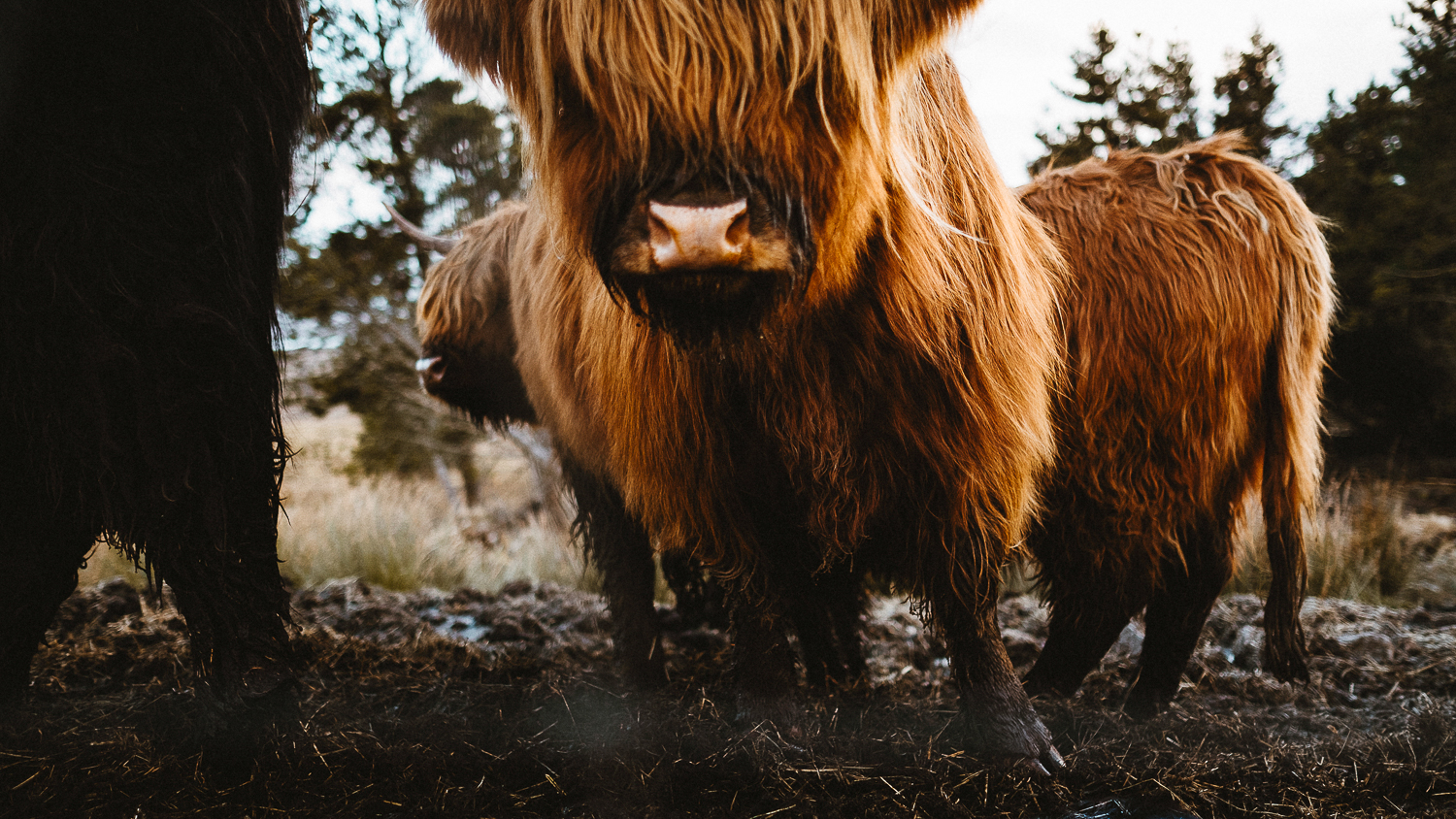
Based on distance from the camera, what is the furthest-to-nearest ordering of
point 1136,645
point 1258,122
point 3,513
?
point 1258,122
point 1136,645
point 3,513

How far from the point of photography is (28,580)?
1.70m

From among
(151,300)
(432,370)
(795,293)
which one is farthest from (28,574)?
(795,293)

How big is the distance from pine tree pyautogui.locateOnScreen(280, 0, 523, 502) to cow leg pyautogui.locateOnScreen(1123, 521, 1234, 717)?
4.55 metres

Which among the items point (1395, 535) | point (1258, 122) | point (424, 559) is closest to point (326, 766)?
point (424, 559)

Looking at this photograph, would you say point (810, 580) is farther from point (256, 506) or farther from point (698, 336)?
point (256, 506)

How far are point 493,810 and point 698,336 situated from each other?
1.15m

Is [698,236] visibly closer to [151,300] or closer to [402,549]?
[151,300]

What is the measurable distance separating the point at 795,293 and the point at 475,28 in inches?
36.6

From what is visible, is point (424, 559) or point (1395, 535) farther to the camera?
Answer: point (424, 559)

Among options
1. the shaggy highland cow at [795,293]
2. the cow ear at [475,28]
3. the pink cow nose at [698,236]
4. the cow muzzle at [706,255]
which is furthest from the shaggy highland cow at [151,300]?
the pink cow nose at [698,236]

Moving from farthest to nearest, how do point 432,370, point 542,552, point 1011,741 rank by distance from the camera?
point 542,552 → point 432,370 → point 1011,741

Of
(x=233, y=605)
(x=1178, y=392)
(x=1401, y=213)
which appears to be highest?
(x=1401, y=213)

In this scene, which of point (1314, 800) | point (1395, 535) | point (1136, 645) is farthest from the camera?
point (1395, 535)

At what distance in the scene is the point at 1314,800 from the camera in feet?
5.61
